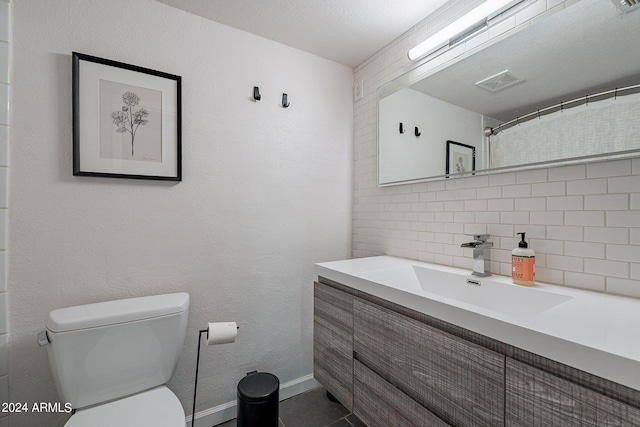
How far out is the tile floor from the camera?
1.53 m

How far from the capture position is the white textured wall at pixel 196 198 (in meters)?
1.15

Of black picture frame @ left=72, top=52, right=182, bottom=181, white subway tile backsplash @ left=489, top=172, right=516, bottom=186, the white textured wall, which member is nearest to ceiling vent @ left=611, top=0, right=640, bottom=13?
white subway tile backsplash @ left=489, top=172, right=516, bottom=186

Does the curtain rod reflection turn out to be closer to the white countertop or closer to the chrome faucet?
the chrome faucet

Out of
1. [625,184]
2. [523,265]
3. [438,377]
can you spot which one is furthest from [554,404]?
[625,184]

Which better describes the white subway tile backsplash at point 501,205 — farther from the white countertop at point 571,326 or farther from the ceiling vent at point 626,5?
the ceiling vent at point 626,5

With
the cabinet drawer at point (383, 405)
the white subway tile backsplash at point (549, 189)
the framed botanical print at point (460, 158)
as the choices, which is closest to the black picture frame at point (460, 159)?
the framed botanical print at point (460, 158)

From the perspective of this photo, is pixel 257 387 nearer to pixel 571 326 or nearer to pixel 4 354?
pixel 4 354

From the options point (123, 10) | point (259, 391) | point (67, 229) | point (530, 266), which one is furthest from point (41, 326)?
point (530, 266)

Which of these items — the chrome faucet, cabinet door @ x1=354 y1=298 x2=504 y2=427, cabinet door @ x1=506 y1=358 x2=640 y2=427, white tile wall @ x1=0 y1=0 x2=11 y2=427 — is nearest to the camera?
cabinet door @ x1=506 y1=358 x2=640 y2=427

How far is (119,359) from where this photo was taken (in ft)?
3.60

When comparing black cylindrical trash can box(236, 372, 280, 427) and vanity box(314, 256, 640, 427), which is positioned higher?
vanity box(314, 256, 640, 427)

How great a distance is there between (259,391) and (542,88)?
1770 mm

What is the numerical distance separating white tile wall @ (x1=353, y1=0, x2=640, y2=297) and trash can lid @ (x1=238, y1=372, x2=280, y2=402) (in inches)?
Answer: 38.3

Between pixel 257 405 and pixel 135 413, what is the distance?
50 centimetres
